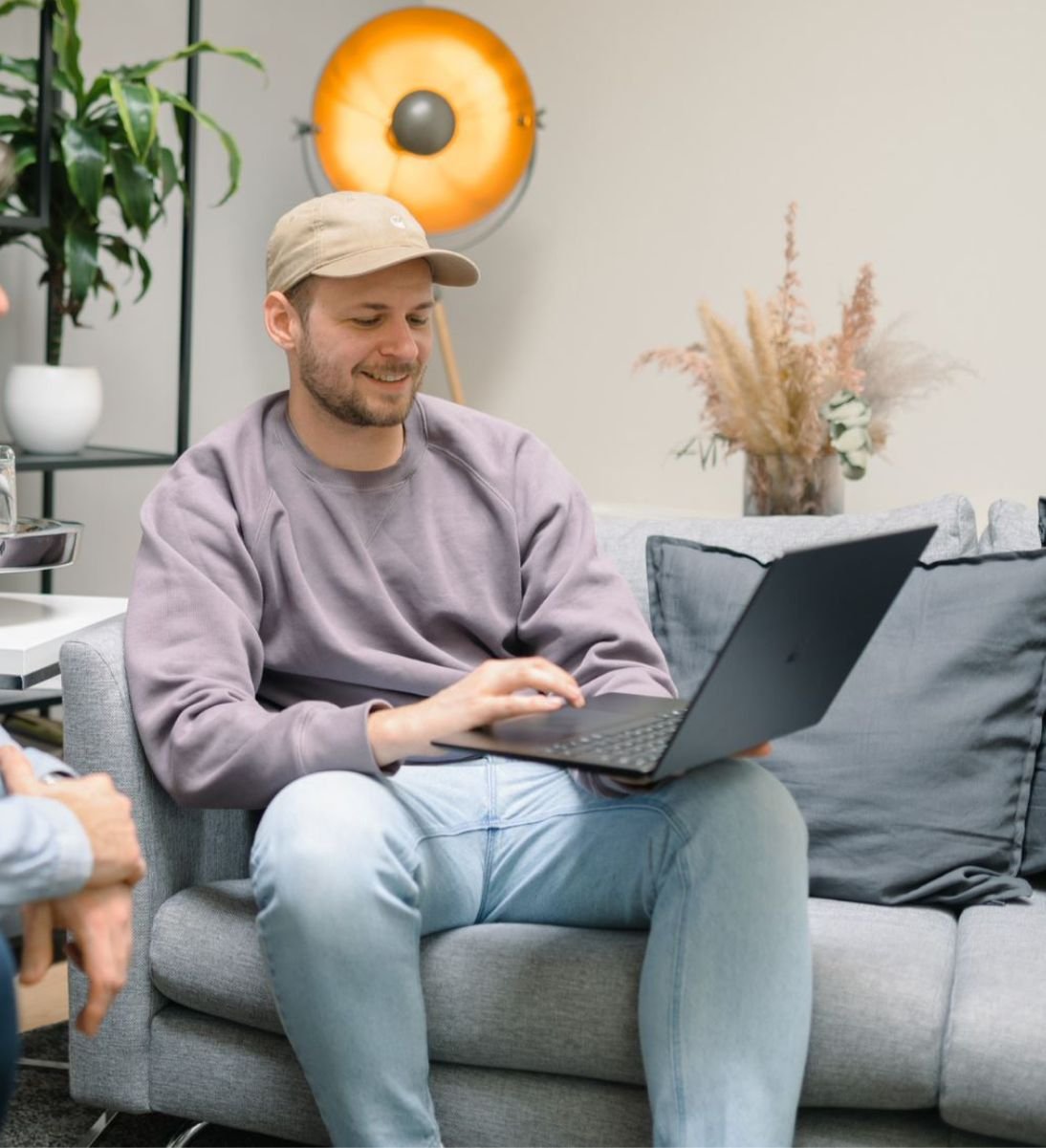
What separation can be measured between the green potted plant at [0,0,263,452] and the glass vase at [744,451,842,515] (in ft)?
3.32

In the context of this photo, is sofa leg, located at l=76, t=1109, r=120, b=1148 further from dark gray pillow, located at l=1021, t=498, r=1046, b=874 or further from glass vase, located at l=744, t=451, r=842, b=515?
glass vase, located at l=744, t=451, r=842, b=515

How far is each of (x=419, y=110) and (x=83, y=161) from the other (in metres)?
0.96

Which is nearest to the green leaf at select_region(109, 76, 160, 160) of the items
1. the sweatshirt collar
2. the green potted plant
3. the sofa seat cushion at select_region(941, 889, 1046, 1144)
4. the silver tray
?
the green potted plant

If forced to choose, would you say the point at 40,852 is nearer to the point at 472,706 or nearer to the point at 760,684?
the point at 472,706

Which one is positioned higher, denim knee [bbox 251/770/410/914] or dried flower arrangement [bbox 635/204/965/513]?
dried flower arrangement [bbox 635/204/965/513]

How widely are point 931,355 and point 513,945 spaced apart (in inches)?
56.6

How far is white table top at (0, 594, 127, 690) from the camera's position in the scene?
174cm

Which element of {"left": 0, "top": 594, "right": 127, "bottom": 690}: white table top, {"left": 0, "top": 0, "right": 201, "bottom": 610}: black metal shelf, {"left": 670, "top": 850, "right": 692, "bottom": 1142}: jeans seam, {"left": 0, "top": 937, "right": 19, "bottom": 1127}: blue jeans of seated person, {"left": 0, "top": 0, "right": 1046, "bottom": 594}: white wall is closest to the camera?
{"left": 0, "top": 937, "right": 19, "bottom": 1127}: blue jeans of seated person

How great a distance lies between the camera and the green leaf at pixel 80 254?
2.45 meters

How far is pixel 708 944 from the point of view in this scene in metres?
Result: 1.37

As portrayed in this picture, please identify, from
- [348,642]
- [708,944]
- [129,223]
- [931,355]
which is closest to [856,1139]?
[708,944]

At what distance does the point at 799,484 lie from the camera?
2439mm

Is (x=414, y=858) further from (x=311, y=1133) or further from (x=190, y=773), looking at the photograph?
(x=311, y=1133)

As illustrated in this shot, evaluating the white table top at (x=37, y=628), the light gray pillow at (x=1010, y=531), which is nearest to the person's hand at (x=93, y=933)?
the white table top at (x=37, y=628)
